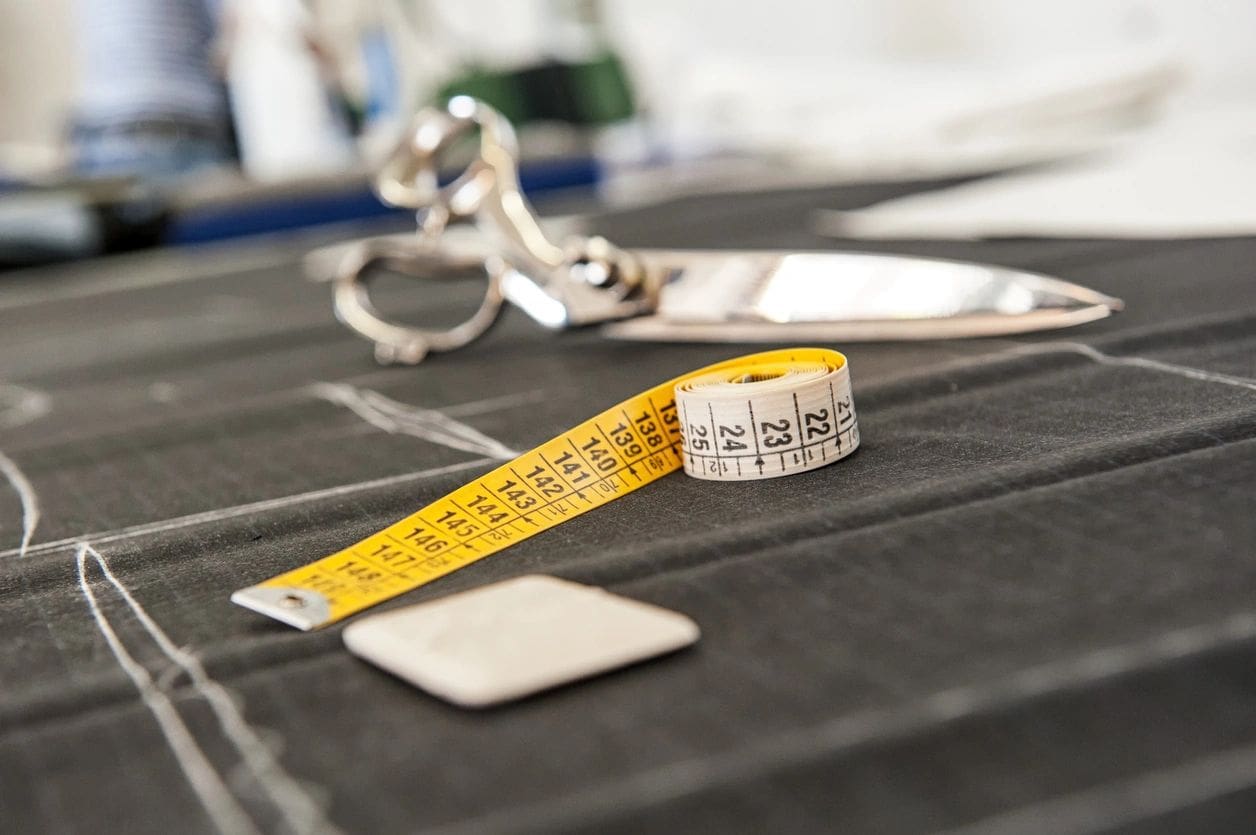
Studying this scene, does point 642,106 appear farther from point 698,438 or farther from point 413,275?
point 698,438

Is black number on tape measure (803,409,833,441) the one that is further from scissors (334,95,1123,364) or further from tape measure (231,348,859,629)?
scissors (334,95,1123,364)

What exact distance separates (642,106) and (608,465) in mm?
3315

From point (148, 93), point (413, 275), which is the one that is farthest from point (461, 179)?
point (148, 93)

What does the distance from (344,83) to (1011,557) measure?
3.72m

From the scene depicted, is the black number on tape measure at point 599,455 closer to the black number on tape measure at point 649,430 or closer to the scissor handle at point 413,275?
the black number on tape measure at point 649,430

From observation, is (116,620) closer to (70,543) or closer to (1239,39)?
(70,543)

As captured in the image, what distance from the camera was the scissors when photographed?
802mm

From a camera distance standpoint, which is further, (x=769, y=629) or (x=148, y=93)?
(x=148, y=93)

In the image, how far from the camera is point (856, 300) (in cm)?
84

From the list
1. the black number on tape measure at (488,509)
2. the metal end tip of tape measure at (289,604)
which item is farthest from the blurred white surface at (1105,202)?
the metal end tip of tape measure at (289,604)

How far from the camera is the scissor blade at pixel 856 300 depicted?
79 centimetres

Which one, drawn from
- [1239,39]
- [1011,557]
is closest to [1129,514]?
[1011,557]

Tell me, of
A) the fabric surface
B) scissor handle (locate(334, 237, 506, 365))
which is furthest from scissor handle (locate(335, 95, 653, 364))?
the fabric surface

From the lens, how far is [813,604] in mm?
438
